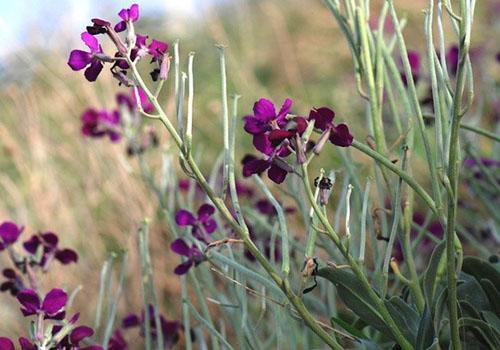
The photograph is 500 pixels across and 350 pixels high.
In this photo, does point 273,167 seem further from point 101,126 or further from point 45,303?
point 101,126

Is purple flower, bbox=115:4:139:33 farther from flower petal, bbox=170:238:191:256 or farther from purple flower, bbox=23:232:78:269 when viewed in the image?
purple flower, bbox=23:232:78:269

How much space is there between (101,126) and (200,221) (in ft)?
2.25

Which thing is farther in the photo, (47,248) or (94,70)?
(47,248)

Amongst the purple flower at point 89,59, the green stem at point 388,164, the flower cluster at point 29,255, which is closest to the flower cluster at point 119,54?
the purple flower at point 89,59

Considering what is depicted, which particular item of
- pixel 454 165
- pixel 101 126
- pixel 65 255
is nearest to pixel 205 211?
pixel 65 255

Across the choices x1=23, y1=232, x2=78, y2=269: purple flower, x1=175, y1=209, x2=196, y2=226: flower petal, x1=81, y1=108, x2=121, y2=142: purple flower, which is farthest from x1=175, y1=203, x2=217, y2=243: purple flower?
x1=81, y1=108, x2=121, y2=142: purple flower

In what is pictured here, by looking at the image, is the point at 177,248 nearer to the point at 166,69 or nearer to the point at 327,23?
the point at 166,69

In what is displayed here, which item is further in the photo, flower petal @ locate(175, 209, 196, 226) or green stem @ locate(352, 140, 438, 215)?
flower petal @ locate(175, 209, 196, 226)

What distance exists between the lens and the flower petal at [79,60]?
1.03 m

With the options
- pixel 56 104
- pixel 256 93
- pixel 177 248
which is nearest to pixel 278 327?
pixel 177 248

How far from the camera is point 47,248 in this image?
1434mm

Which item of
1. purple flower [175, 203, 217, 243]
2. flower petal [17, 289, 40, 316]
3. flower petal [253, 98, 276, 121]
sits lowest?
flower petal [17, 289, 40, 316]

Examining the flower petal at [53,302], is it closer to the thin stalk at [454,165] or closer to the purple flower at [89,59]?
the purple flower at [89,59]

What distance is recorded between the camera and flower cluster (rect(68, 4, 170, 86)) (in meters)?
1.00
